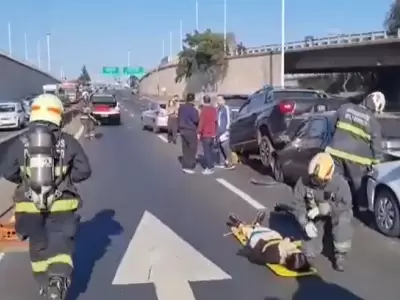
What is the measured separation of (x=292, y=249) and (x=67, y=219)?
2.91 m

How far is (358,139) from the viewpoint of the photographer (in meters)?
Result: 9.53

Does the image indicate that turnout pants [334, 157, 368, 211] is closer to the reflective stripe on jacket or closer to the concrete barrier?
the reflective stripe on jacket

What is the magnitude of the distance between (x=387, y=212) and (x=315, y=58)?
2560 inches

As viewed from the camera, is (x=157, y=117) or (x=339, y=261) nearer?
(x=339, y=261)

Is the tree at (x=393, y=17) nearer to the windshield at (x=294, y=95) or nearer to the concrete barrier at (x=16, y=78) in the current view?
the concrete barrier at (x=16, y=78)

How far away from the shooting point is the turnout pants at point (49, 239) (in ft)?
18.3

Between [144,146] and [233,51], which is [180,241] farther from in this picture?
[233,51]

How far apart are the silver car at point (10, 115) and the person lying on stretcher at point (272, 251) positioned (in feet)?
108

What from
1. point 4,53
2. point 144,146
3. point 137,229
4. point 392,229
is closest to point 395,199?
point 392,229

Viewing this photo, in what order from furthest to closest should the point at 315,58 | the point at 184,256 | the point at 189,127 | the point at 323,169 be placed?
the point at 315,58
the point at 189,127
the point at 184,256
the point at 323,169

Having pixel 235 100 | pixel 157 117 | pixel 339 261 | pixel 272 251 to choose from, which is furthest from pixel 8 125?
pixel 339 261

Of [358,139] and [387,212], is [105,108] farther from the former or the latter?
[387,212]

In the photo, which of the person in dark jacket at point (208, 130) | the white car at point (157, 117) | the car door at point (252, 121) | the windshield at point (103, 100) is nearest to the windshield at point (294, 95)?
the car door at point (252, 121)

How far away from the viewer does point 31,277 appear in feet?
24.0
